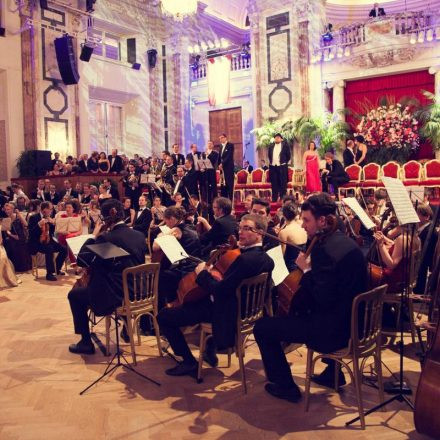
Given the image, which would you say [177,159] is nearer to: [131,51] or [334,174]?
[334,174]

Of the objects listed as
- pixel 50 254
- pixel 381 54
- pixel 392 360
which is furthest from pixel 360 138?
pixel 392 360

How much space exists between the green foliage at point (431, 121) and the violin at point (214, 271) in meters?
10.2

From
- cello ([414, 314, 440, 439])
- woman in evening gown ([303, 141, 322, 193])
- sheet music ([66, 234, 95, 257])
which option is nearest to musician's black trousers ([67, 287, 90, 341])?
sheet music ([66, 234, 95, 257])

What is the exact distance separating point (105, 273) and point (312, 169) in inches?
320

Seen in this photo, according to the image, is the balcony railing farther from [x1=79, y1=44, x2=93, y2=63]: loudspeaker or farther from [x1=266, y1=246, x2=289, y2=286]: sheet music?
[x1=266, y1=246, x2=289, y2=286]: sheet music

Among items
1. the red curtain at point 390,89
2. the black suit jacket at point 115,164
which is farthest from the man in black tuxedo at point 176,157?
the red curtain at point 390,89

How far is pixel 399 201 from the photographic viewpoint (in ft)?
9.85

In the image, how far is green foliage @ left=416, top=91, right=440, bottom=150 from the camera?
12469mm

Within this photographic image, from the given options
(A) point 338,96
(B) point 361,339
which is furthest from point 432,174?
(B) point 361,339

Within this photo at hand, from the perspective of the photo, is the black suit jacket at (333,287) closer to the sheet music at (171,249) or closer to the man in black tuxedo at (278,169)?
the sheet music at (171,249)

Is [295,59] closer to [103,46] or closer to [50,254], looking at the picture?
[103,46]

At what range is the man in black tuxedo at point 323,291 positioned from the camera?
2.95 meters

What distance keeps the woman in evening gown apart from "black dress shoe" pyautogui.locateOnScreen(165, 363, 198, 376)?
324 inches

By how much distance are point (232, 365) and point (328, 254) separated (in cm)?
146
